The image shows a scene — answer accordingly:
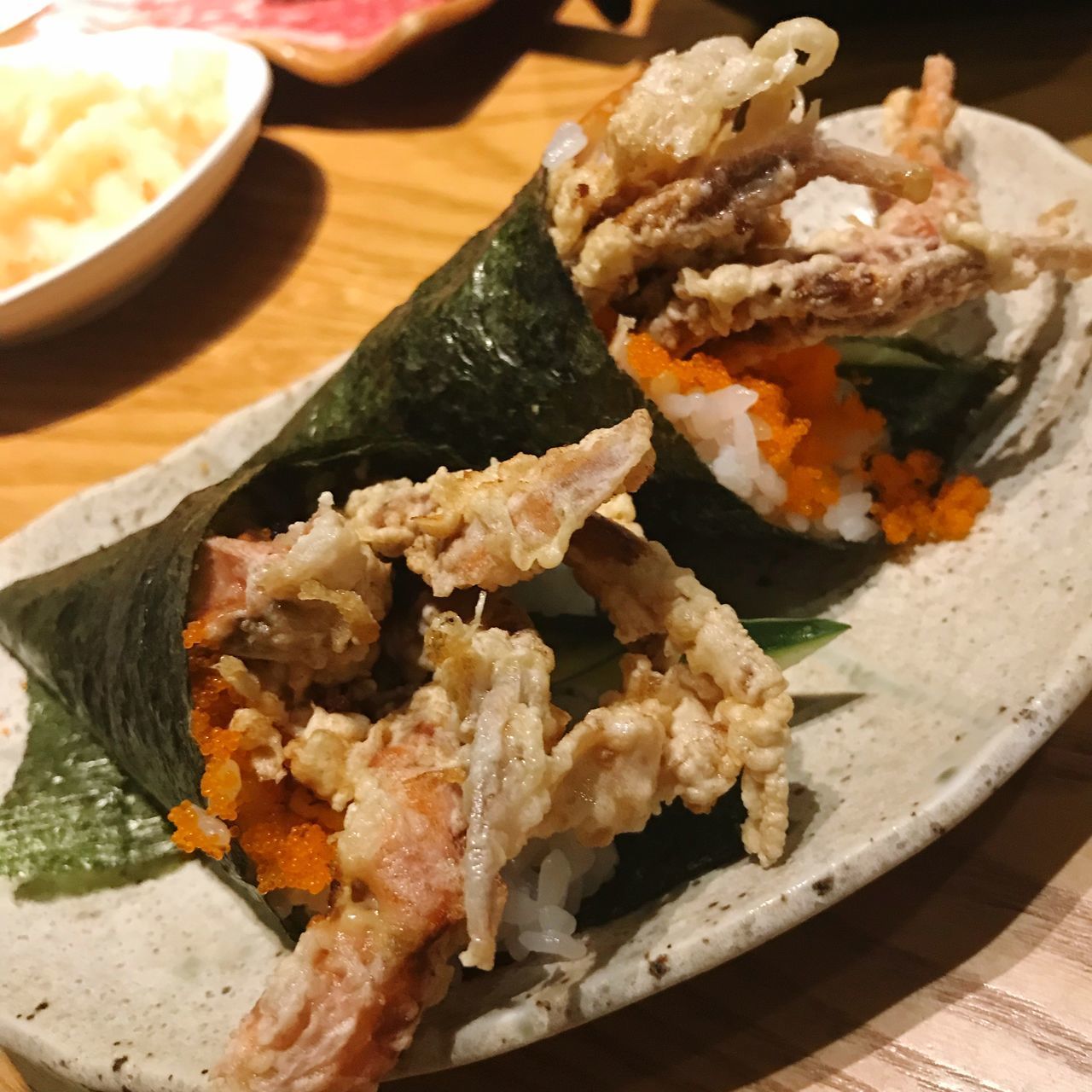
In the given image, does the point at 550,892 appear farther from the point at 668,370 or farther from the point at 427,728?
the point at 668,370

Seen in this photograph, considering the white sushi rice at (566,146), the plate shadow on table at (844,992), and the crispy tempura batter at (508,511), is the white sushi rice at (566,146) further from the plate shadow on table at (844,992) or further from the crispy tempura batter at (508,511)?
the plate shadow on table at (844,992)

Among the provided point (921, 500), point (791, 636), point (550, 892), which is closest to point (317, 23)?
point (921, 500)

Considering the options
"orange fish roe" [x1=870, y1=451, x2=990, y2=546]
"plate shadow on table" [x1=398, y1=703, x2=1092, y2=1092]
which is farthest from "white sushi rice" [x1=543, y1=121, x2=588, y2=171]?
"plate shadow on table" [x1=398, y1=703, x2=1092, y2=1092]

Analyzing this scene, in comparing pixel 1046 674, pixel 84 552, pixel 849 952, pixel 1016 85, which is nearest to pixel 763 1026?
pixel 849 952

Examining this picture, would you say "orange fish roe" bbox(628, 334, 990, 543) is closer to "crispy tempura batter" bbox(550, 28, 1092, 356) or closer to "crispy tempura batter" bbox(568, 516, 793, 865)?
"crispy tempura batter" bbox(550, 28, 1092, 356)

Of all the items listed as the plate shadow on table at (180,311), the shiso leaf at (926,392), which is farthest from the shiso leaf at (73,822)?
the shiso leaf at (926,392)
